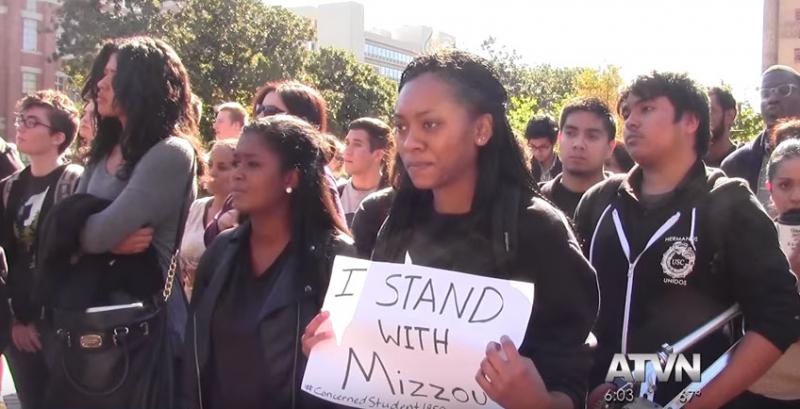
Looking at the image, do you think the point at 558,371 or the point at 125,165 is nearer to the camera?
the point at 558,371

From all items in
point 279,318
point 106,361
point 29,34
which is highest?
point 29,34

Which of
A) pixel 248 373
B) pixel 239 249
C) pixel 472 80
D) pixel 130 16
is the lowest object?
pixel 248 373

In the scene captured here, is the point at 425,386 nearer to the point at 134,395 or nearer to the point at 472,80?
the point at 472,80

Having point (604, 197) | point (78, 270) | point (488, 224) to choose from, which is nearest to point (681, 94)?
point (604, 197)

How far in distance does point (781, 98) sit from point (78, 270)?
13.5 feet

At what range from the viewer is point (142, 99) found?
140 inches

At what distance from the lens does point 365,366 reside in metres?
2.21

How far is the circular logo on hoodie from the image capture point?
272 centimetres

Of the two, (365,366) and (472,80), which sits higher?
(472,80)

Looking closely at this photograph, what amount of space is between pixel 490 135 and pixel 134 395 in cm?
188

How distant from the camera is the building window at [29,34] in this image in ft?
160

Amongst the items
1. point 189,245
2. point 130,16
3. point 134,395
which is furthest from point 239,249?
point 130,16

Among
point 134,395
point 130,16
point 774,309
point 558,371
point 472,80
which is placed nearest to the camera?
point 558,371

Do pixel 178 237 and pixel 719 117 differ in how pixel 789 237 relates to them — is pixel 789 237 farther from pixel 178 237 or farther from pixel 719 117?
pixel 178 237
